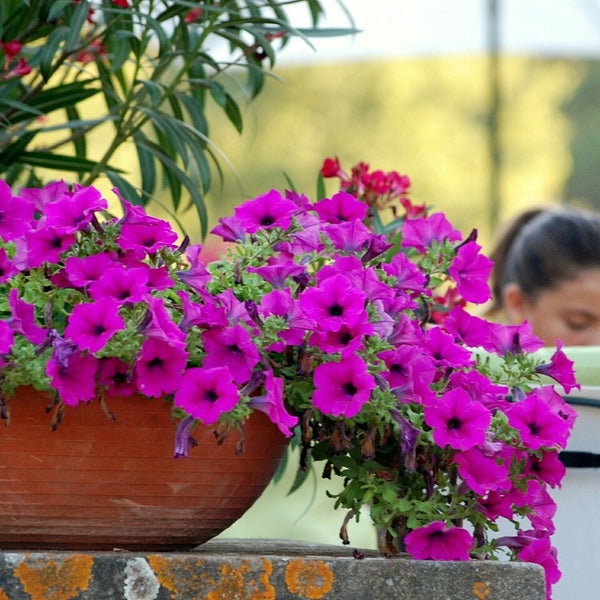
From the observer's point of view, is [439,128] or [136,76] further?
[439,128]

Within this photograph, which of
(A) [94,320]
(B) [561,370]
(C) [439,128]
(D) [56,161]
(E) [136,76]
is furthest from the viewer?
(C) [439,128]

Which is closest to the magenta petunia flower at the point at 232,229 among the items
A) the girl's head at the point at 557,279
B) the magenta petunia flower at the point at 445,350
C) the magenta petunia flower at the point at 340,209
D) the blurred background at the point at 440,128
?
the magenta petunia flower at the point at 340,209

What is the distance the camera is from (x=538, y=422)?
1.07m

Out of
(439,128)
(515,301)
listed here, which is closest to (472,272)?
(515,301)

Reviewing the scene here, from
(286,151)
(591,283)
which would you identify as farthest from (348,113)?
(591,283)

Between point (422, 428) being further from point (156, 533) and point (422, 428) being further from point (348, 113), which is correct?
point (348, 113)

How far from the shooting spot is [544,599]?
103cm

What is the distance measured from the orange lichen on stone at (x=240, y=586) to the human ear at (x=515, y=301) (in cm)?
224

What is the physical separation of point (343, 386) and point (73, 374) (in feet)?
0.76

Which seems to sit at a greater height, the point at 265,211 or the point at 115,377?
the point at 265,211

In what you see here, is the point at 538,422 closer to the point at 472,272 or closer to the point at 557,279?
the point at 472,272

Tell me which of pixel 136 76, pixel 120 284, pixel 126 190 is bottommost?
pixel 120 284

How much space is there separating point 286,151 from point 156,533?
11609 mm

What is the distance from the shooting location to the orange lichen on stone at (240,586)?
3.15ft
